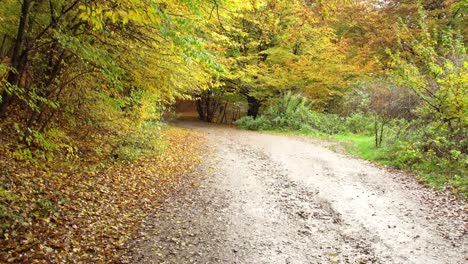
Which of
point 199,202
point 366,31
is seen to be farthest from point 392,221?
point 366,31

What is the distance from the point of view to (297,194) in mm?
7988

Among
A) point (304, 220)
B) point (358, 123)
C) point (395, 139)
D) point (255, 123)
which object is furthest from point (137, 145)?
point (358, 123)

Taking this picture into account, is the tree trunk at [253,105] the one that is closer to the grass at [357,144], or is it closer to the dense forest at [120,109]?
the grass at [357,144]

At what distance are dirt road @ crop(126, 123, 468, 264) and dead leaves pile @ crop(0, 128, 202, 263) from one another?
1.43 feet

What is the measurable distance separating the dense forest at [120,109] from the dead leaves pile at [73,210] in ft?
0.08

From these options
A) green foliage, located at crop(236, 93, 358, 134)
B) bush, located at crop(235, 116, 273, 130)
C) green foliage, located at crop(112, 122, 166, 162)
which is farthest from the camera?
bush, located at crop(235, 116, 273, 130)

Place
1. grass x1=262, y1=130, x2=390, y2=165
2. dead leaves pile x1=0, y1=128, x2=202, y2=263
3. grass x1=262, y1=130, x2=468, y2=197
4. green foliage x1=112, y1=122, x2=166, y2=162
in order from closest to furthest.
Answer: dead leaves pile x1=0, y1=128, x2=202, y2=263, grass x1=262, y1=130, x2=468, y2=197, green foliage x1=112, y1=122, x2=166, y2=162, grass x1=262, y1=130, x2=390, y2=165

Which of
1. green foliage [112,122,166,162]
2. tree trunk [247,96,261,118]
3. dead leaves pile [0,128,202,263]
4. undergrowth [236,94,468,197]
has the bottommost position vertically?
dead leaves pile [0,128,202,263]

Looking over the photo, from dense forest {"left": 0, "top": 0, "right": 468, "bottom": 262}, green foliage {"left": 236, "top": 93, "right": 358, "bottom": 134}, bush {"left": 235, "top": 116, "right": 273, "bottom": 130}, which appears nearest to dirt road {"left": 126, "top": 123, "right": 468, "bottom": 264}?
dense forest {"left": 0, "top": 0, "right": 468, "bottom": 262}

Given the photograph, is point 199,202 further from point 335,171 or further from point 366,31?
point 366,31

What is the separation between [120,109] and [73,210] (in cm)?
507

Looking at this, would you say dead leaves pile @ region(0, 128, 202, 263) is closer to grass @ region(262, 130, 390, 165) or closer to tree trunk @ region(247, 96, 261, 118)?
grass @ region(262, 130, 390, 165)

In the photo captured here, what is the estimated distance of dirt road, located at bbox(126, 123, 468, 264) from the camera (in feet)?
17.1

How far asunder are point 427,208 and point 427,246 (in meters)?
1.83
